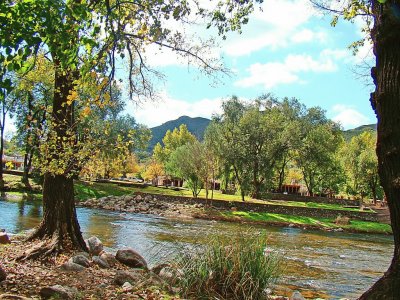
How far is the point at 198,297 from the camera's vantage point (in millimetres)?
6000

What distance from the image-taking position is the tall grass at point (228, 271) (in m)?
6.00

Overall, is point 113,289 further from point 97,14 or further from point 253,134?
point 253,134

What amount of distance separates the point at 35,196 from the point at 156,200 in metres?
11.9

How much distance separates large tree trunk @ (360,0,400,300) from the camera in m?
4.13

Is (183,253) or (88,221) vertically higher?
(183,253)

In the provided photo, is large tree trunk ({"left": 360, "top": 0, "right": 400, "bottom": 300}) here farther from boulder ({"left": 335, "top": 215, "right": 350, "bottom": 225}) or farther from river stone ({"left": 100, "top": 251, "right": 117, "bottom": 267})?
boulder ({"left": 335, "top": 215, "right": 350, "bottom": 225})

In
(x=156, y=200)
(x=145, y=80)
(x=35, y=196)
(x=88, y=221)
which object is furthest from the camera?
(x=156, y=200)

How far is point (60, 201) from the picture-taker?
1012cm

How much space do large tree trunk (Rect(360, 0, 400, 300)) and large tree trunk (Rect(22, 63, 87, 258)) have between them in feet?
23.8

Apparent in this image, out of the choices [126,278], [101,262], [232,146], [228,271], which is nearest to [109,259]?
[101,262]

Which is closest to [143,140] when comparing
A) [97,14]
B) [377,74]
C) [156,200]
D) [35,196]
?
[97,14]

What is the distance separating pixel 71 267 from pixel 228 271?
3631 mm

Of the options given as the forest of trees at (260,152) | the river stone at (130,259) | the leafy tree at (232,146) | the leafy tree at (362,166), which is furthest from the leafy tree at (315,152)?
the river stone at (130,259)

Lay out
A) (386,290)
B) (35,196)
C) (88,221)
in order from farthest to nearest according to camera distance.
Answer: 1. (35,196)
2. (88,221)
3. (386,290)
